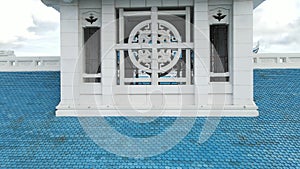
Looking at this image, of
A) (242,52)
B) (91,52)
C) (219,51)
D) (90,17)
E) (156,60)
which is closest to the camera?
(242,52)

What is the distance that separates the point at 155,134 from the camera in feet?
18.2

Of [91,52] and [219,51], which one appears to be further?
[219,51]

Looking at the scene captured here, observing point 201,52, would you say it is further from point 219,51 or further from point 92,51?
point 92,51

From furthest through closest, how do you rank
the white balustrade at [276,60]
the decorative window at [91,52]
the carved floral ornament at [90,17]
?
1. the white balustrade at [276,60]
2. the decorative window at [91,52]
3. the carved floral ornament at [90,17]

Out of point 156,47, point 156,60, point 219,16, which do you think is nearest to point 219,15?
point 219,16

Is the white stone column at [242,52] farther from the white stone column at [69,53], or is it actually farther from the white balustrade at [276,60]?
the white balustrade at [276,60]

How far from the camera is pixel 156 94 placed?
6.51m

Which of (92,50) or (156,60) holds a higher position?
(92,50)

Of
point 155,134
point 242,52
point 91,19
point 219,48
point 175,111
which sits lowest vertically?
point 155,134

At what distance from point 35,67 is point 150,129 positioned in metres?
5.55

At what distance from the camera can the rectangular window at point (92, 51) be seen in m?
7.37

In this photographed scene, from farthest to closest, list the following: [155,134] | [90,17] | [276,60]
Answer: [276,60] → [90,17] → [155,134]

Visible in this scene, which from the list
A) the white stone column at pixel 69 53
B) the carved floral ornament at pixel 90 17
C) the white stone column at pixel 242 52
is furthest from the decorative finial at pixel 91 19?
the white stone column at pixel 242 52

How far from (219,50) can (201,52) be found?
4.73 feet
